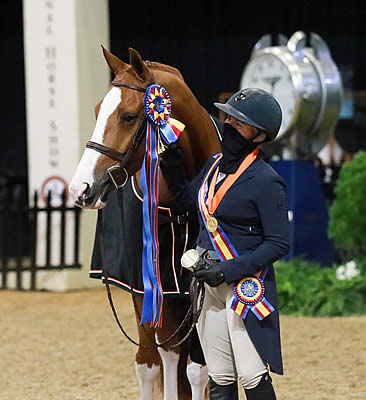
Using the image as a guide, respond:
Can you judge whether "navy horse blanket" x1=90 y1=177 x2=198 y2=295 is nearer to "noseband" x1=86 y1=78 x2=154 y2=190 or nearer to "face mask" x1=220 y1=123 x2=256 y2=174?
"noseband" x1=86 y1=78 x2=154 y2=190

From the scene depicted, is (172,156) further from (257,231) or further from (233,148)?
(257,231)

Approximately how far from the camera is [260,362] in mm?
3146

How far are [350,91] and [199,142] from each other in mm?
10247

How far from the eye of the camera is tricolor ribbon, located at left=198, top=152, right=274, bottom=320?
10.3 feet

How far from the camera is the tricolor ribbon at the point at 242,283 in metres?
3.14

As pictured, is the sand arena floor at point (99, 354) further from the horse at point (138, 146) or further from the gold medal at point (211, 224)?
the gold medal at point (211, 224)

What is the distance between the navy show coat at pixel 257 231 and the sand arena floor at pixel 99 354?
6.05 ft

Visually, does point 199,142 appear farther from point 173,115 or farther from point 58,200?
point 58,200

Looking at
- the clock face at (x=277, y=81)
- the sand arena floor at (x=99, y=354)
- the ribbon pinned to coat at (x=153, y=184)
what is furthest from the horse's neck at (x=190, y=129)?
the clock face at (x=277, y=81)

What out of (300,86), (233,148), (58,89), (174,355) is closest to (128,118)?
(233,148)

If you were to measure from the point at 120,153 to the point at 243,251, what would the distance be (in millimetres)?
636

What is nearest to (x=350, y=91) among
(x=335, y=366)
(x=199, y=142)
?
(x=335, y=366)

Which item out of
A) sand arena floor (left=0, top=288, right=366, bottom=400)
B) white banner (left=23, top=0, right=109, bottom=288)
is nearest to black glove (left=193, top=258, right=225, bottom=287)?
sand arena floor (left=0, top=288, right=366, bottom=400)

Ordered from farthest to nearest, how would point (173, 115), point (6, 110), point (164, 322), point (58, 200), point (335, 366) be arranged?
point (6, 110), point (58, 200), point (335, 366), point (164, 322), point (173, 115)
